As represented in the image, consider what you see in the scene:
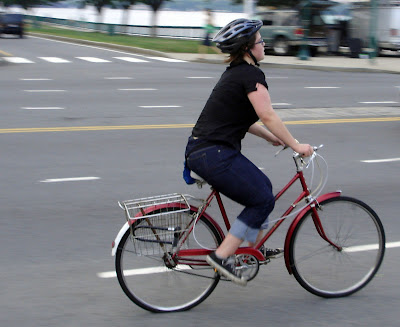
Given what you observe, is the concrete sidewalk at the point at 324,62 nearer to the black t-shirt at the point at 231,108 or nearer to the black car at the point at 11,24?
the black car at the point at 11,24

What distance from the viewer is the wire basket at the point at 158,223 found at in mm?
4250

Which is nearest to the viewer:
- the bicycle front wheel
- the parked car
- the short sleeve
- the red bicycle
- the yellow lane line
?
the short sleeve

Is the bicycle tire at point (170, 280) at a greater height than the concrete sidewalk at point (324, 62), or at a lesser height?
greater

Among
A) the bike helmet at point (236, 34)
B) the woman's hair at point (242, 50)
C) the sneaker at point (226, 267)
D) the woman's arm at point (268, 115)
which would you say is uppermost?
the bike helmet at point (236, 34)

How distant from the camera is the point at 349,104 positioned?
48.7 feet

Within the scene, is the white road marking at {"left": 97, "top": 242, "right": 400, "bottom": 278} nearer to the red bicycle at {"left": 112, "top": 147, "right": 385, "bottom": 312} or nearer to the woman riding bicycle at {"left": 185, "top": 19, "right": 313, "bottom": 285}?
the red bicycle at {"left": 112, "top": 147, "right": 385, "bottom": 312}

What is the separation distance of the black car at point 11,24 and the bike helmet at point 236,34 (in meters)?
38.3

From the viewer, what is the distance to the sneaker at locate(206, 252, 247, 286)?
4336mm

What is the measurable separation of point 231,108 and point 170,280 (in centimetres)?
121

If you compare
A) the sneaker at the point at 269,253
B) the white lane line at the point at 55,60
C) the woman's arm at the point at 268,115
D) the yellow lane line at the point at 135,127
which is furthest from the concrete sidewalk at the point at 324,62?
the woman's arm at the point at 268,115

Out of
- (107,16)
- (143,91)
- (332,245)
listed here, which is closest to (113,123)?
(143,91)

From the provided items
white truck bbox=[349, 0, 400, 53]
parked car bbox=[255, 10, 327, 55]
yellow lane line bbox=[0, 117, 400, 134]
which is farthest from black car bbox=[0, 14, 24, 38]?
yellow lane line bbox=[0, 117, 400, 134]

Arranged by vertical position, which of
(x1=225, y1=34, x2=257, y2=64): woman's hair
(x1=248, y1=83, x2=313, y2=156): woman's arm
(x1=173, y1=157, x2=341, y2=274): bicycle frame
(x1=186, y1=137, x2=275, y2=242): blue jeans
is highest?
(x1=225, y1=34, x2=257, y2=64): woman's hair

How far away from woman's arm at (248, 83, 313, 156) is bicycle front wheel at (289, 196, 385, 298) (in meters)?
0.53
